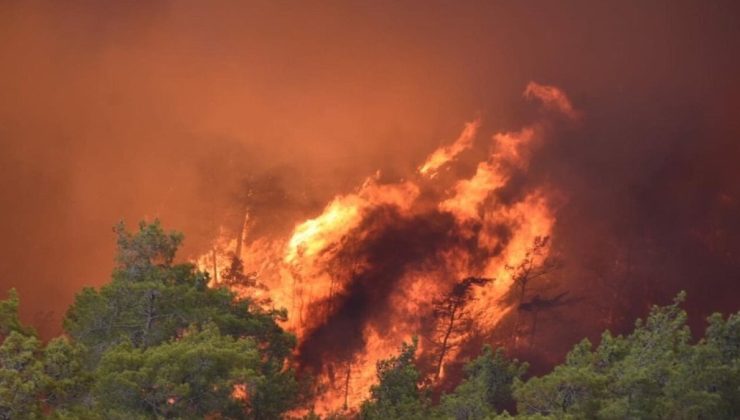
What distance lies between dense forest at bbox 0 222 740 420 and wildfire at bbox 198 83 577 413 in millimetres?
12651

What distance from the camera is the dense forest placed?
34.5ft

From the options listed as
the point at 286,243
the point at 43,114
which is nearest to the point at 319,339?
the point at 286,243

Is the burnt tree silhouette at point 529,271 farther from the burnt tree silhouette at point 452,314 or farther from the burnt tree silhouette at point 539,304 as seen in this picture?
the burnt tree silhouette at point 452,314

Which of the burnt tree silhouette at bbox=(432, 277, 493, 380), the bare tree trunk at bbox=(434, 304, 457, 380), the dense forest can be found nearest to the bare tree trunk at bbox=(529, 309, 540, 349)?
the burnt tree silhouette at bbox=(432, 277, 493, 380)

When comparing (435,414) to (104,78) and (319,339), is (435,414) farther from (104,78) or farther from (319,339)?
(104,78)

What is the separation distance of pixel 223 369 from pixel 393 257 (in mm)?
18731

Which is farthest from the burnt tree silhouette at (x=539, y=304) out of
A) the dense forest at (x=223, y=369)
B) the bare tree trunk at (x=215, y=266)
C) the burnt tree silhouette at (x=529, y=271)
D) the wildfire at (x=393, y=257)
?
the bare tree trunk at (x=215, y=266)

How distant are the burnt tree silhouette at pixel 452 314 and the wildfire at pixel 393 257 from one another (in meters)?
0.22

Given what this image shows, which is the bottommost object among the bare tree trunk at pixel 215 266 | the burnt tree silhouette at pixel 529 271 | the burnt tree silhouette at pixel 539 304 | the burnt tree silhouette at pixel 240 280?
the burnt tree silhouette at pixel 539 304

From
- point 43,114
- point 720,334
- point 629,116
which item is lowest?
point 720,334

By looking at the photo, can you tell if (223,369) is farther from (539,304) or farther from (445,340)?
(539,304)

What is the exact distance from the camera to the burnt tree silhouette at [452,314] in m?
28.0

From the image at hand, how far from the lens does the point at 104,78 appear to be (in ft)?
110

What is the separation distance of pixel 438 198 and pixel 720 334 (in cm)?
1860
